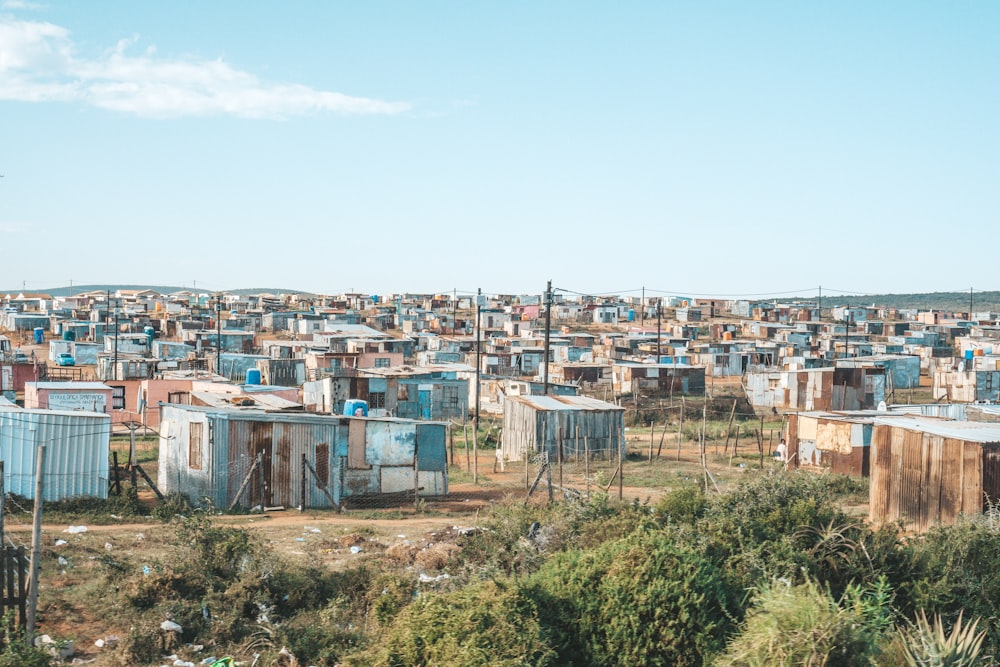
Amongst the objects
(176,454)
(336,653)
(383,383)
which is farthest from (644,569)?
(383,383)

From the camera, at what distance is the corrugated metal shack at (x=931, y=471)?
17.2 metres

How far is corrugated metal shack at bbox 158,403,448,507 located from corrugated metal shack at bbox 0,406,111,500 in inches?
72.9

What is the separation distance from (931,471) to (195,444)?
1562 centimetres

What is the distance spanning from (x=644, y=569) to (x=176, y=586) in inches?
292

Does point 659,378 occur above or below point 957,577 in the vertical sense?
below

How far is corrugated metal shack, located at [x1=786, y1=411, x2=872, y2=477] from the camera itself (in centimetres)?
2698

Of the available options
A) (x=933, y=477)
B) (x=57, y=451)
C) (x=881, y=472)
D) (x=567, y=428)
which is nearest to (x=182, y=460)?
(x=57, y=451)

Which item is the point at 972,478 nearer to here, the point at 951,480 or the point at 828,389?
the point at 951,480

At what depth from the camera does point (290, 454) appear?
22312 mm

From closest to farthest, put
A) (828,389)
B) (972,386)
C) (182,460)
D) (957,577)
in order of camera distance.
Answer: (957,577)
(182,460)
(828,389)
(972,386)

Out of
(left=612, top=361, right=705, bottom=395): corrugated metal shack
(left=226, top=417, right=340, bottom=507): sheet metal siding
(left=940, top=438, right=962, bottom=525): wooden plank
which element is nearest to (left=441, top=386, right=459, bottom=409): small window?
(left=612, top=361, right=705, bottom=395): corrugated metal shack

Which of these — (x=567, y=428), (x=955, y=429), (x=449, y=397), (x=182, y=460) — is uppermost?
(x=955, y=429)

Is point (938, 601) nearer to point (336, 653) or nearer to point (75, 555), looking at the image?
point (336, 653)

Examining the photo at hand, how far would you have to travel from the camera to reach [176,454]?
22.9 m
